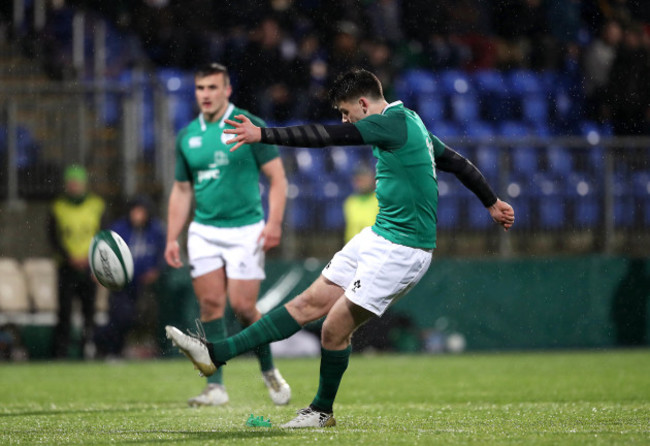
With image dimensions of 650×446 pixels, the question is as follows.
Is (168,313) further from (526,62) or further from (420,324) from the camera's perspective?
(526,62)

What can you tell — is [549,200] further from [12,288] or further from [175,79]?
[12,288]

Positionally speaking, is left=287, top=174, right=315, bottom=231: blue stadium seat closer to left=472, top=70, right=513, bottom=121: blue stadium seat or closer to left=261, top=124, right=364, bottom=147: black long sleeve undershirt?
left=472, top=70, right=513, bottom=121: blue stadium seat

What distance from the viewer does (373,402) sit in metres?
8.62

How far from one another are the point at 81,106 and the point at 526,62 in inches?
287

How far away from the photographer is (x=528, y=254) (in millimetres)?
14797

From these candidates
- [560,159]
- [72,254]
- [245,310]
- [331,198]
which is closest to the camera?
[245,310]

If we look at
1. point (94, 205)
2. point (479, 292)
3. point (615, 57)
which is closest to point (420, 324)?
point (479, 292)

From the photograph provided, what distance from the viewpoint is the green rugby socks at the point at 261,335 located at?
255 inches

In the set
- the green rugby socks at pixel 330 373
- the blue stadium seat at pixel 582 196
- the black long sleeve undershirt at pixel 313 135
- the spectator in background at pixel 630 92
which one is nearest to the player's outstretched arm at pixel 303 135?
the black long sleeve undershirt at pixel 313 135

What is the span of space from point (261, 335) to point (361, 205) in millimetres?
7347

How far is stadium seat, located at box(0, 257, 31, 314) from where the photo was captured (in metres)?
14.3

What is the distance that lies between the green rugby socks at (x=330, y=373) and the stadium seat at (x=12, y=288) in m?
8.60

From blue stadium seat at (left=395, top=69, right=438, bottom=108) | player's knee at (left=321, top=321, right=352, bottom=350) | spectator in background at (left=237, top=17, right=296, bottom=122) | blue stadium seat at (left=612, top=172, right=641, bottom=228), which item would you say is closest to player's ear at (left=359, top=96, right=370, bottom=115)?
player's knee at (left=321, top=321, right=352, bottom=350)

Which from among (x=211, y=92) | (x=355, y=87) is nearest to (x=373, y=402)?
(x=211, y=92)
